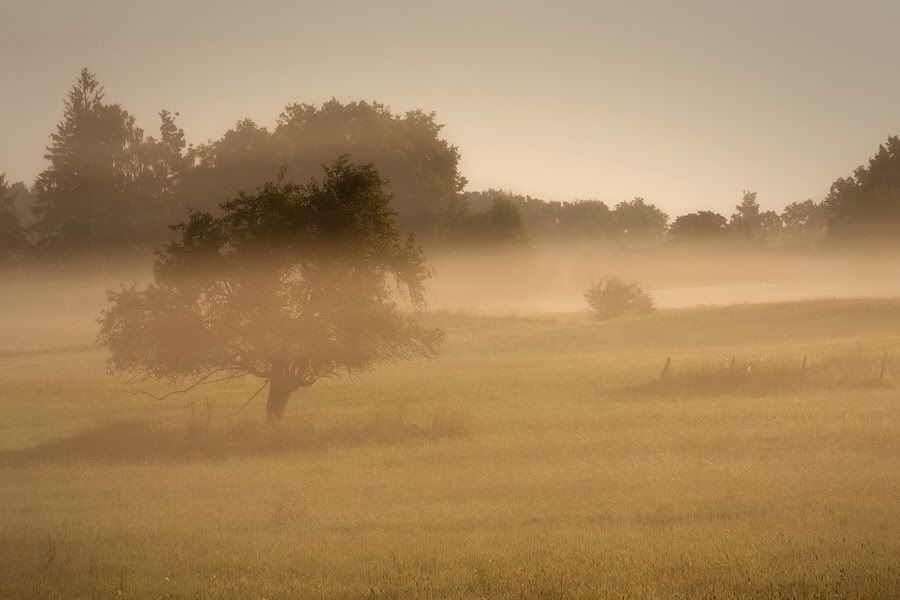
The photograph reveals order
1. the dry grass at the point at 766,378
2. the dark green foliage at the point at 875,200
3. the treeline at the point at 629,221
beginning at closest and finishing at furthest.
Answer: the dry grass at the point at 766,378, the dark green foliage at the point at 875,200, the treeline at the point at 629,221

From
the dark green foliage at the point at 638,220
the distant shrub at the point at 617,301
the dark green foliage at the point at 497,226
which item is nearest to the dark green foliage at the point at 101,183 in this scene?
the dark green foliage at the point at 497,226

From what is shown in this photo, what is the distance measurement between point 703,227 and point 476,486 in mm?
110530

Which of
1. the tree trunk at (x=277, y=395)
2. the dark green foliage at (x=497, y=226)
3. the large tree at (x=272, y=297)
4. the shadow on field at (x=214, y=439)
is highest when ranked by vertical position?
the dark green foliage at (x=497, y=226)

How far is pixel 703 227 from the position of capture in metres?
121

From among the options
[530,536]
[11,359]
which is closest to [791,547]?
[530,536]

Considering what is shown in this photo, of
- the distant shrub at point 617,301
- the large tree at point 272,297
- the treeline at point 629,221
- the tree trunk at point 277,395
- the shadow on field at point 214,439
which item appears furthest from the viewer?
the treeline at point 629,221

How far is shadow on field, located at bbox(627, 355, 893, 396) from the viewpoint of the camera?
29797mm

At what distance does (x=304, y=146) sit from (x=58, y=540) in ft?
217

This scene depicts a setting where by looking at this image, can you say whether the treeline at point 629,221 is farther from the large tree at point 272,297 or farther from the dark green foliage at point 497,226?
the large tree at point 272,297

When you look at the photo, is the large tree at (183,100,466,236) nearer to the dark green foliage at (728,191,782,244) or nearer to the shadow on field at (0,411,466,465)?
the shadow on field at (0,411,466,465)

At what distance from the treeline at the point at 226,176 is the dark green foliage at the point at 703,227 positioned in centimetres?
2896

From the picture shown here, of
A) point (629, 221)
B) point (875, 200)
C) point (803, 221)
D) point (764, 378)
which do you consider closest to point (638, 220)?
point (629, 221)

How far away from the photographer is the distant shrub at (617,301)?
6588 cm

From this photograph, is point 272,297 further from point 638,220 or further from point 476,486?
point 638,220
